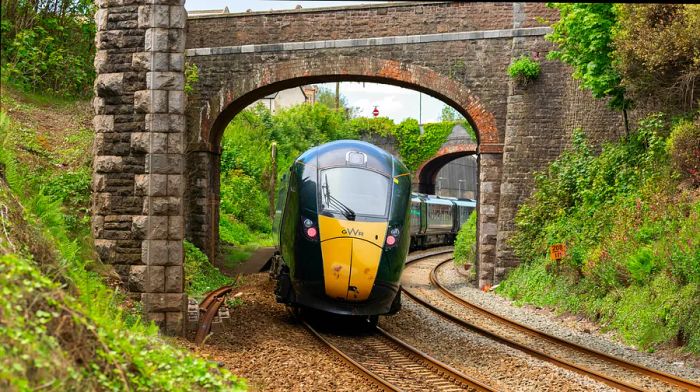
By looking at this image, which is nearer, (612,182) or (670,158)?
(670,158)

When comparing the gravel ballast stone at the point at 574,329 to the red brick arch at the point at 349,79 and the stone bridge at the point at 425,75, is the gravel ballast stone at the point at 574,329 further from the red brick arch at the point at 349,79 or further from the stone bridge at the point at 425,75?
the red brick arch at the point at 349,79

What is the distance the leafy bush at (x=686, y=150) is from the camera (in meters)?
13.7

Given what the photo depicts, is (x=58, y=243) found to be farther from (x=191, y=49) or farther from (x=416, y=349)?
(x=191, y=49)

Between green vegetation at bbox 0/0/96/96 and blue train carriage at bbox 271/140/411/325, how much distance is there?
7.92 meters

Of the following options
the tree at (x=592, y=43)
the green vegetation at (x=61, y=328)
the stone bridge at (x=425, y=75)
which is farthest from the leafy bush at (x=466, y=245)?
the green vegetation at (x=61, y=328)

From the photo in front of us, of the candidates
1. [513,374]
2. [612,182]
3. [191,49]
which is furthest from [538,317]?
[191,49]

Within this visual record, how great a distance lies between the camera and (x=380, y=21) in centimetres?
1886

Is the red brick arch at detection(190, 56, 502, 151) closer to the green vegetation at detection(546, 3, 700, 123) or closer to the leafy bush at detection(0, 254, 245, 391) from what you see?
the green vegetation at detection(546, 3, 700, 123)

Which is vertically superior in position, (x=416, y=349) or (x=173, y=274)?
(x=173, y=274)

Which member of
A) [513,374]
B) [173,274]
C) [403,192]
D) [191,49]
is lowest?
[513,374]

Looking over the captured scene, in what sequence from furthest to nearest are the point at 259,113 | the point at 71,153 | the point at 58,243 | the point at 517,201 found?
the point at 259,113, the point at 517,201, the point at 71,153, the point at 58,243

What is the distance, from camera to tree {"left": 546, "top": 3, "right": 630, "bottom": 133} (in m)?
15.6

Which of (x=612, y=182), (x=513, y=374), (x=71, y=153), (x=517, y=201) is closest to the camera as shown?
(x=513, y=374)

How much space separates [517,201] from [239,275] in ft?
21.8
